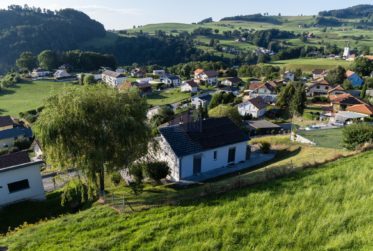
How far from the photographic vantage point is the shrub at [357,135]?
22516 mm

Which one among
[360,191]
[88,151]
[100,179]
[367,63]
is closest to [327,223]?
[360,191]

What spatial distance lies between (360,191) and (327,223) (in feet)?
10.4

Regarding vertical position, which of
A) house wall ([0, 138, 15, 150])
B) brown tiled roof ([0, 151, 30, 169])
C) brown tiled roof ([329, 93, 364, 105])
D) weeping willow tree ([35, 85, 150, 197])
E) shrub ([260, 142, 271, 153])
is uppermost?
weeping willow tree ([35, 85, 150, 197])

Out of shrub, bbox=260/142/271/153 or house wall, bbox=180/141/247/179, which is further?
shrub, bbox=260/142/271/153

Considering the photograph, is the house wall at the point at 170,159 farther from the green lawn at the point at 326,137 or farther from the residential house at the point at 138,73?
the residential house at the point at 138,73

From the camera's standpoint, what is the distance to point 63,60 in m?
130

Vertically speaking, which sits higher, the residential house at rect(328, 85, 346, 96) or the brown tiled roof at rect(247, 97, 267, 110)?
the residential house at rect(328, 85, 346, 96)

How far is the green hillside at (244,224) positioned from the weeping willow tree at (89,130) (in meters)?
3.75

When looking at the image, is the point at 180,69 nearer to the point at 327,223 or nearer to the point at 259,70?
the point at 259,70

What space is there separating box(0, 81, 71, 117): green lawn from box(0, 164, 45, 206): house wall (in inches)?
1939

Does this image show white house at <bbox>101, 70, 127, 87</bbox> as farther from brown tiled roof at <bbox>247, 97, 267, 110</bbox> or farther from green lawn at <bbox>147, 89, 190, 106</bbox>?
brown tiled roof at <bbox>247, 97, 267, 110</bbox>

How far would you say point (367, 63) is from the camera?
95.1 m

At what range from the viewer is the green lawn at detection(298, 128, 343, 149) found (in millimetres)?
29702

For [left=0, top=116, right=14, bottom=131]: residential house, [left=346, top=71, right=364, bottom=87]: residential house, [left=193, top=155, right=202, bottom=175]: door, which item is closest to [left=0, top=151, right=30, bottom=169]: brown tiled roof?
[left=193, top=155, right=202, bottom=175]: door
